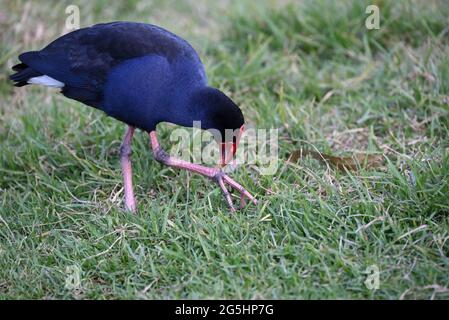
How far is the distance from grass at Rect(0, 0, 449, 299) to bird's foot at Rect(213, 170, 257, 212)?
73mm

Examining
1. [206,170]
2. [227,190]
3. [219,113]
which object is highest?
[219,113]

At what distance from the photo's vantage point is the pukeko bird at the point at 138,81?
11.7 feet

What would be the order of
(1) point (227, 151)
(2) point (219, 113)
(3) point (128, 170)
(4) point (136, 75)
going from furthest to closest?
(3) point (128, 170)
(1) point (227, 151)
(4) point (136, 75)
(2) point (219, 113)

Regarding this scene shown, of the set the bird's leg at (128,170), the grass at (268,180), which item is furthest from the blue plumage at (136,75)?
the grass at (268,180)

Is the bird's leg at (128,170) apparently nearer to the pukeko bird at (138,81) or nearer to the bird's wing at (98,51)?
the pukeko bird at (138,81)

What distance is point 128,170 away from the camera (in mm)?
3908

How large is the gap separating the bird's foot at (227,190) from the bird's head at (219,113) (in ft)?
0.90

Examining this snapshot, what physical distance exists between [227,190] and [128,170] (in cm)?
64

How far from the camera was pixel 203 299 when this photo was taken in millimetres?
3035

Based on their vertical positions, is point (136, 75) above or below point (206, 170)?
above

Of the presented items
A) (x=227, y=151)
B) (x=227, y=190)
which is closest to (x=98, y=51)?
(x=227, y=151)

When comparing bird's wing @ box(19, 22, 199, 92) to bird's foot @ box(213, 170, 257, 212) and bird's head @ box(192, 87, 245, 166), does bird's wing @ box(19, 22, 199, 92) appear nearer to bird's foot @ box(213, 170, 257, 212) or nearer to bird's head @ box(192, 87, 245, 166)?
bird's head @ box(192, 87, 245, 166)

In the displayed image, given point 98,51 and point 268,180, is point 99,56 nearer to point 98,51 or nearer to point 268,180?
point 98,51
